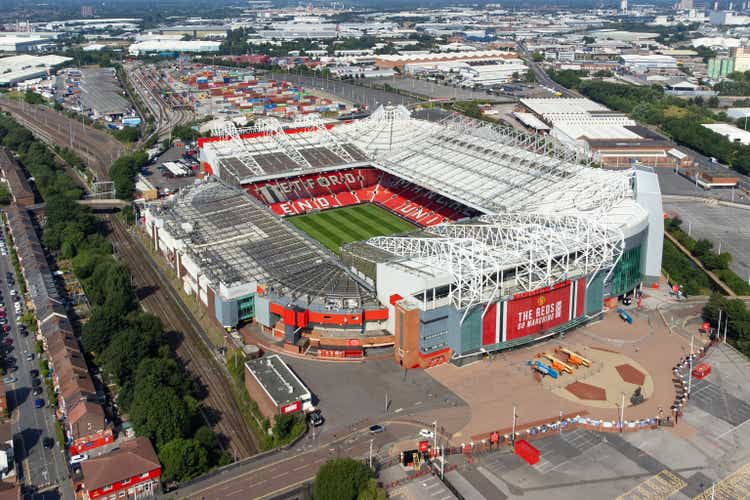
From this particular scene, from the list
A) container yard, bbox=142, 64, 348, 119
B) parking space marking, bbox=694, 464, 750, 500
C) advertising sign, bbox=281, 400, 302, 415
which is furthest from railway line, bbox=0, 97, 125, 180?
parking space marking, bbox=694, 464, 750, 500

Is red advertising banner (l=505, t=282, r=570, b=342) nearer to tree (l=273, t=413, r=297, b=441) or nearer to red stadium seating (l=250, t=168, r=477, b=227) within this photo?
tree (l=273, t=413, r=297, b=441)

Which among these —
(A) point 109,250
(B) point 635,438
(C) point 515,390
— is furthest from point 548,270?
(A) point 109,250

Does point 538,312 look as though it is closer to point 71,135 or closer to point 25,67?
point 71,135

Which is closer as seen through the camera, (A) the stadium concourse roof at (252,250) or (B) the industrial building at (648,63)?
(A) the stadium concourse roof at (252,250)

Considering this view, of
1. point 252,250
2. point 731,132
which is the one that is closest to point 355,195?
point 252,250

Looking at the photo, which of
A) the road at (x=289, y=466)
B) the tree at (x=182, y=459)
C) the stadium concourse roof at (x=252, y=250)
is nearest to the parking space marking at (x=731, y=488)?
the road at (x=289, y=466)

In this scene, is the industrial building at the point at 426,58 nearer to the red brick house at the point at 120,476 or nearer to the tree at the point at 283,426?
the tree at the point at 283,426

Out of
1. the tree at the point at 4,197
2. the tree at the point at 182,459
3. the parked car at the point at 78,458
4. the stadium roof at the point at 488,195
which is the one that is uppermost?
the stadium roof at the point at 488,195
